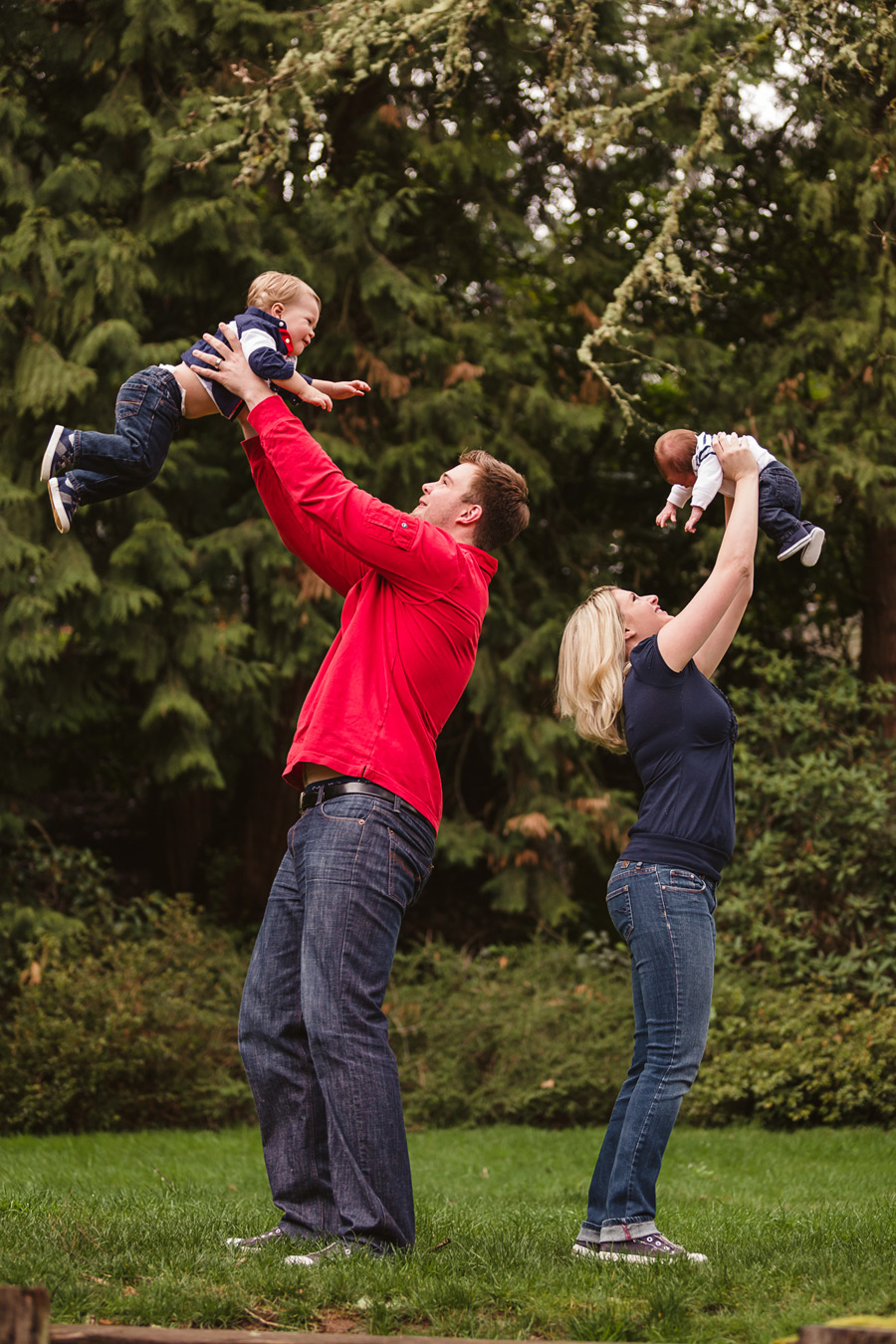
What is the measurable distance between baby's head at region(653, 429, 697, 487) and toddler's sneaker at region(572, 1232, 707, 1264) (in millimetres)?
2190

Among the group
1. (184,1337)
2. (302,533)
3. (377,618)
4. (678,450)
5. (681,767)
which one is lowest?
(184,1337)

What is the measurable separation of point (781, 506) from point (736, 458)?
28cm

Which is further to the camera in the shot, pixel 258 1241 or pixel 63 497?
pixel 63 497

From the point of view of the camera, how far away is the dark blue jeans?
147 inches

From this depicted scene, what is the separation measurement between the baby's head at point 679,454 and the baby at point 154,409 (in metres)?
0.98

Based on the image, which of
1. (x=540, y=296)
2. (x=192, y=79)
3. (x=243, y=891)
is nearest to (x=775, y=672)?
(x=540, y=296)

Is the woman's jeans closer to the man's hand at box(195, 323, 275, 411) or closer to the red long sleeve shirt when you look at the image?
the red long sleeve shirt

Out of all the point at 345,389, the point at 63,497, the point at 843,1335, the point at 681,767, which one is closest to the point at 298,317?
the point at 345,389

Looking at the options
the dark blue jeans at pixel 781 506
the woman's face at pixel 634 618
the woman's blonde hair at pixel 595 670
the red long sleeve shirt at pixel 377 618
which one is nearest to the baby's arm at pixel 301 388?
the red long sleeve shirt at pixel 377 618

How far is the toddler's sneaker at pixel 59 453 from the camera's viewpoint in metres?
3.61

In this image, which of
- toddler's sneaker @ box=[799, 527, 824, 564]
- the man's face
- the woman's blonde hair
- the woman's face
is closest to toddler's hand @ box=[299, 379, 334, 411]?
the man's face

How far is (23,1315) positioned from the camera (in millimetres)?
2189

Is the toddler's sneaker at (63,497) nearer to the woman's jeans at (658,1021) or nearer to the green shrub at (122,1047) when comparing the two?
the woman's jeans at (658,1021)

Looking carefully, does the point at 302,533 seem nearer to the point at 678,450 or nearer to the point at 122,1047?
the point at 678,450
